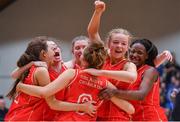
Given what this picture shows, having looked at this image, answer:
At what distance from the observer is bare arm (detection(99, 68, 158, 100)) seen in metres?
2.58

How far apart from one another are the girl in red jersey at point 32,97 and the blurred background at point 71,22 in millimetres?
5793

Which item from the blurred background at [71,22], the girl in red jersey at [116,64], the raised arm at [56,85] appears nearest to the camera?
the raised arm at [56,85]

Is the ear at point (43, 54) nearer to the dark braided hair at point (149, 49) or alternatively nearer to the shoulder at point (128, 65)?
the shoulder at point (128, 65)

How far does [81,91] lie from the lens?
2.48 meters

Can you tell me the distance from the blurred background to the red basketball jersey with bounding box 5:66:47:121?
19.3 ft

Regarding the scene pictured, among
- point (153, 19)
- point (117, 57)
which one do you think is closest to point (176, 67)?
point (153, 19)

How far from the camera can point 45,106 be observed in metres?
2.71

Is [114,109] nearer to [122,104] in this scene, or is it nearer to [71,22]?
[122,104]

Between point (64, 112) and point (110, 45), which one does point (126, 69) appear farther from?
point (64, 112)

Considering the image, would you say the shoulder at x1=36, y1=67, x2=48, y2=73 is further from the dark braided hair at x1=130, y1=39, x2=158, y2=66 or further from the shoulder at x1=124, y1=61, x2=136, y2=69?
the dark braided hair at x1=130, y1=39, x2=158, y2=66

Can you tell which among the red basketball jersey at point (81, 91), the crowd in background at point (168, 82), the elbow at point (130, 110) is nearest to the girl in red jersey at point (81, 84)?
the red basketball jersey at point (81, 91)

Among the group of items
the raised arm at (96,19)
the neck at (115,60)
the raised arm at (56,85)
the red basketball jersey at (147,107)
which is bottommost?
the red basketball jersey at (147,107)

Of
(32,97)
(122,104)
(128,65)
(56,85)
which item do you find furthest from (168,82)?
(56,85)

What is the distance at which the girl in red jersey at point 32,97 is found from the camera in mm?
2584
